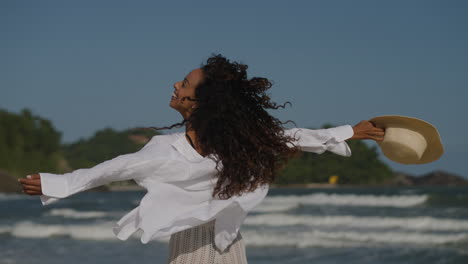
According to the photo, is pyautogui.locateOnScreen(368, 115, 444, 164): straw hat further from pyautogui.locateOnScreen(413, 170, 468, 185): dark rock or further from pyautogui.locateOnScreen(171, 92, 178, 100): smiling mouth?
pyautogui.locateOnScreen(413, 170, 468, 185): dark rock

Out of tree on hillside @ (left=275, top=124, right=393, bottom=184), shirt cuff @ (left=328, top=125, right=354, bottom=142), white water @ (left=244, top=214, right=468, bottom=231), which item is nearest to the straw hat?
shirt cuff @ (left=328, top=125, right=354, bottom=142)

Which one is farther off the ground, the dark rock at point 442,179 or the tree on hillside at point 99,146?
the tree on hillside at point 99,146

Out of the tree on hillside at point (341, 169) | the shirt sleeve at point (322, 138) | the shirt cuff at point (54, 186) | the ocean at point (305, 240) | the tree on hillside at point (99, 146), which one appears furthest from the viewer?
the tree on hillside at point (99, 146)

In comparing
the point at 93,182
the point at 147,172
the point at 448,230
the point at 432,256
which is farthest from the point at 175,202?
the point at 448,230

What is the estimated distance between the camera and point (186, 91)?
260 cm

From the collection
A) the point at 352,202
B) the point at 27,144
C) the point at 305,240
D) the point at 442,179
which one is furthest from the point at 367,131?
the point at 442,179

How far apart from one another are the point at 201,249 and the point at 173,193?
0.92 ft

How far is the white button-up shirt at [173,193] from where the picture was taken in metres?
2.35

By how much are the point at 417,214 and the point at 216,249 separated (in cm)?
1697

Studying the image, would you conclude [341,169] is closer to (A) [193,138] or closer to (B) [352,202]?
(B) [352,202]

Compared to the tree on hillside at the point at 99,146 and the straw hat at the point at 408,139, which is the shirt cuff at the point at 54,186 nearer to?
the straw hat at the point at 408,139

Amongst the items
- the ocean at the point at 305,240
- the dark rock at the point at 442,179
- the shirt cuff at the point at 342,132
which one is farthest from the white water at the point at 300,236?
the dark rock at the point at 442,179

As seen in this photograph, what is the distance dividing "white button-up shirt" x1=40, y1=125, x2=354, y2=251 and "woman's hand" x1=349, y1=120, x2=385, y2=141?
0.68 metres

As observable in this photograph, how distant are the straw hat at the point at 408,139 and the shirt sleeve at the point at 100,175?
122cm
